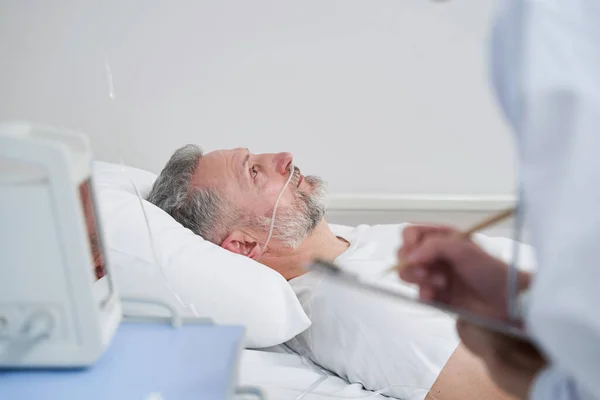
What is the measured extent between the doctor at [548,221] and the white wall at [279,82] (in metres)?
1.11

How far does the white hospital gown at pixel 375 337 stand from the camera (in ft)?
3.82

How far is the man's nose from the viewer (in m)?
1.49

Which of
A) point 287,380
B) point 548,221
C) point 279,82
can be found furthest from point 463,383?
point 279,82

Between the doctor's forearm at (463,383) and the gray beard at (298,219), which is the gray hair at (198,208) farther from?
the doctor's forearm at (463,383)

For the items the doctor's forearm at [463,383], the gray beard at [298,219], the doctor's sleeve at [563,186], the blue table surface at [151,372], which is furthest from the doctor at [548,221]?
the gray beard at [298,219]

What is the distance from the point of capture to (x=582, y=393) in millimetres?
555

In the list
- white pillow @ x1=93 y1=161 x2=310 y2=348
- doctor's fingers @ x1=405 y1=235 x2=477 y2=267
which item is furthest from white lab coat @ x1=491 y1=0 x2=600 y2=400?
white pillow @ x1=93 y1=161 x2=310 y2=348

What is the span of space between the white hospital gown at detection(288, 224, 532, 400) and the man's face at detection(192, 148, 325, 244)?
0.18 m

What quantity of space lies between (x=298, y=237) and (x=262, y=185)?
0.47 feet

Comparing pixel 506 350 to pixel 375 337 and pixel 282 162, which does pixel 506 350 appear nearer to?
pixel 375 337

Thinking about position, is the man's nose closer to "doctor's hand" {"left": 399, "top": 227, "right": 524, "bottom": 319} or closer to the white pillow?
the white pillow

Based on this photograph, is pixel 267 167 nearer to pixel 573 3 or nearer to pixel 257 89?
pixel 257 89

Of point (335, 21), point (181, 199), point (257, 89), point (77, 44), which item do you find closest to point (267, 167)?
point (181, 199)

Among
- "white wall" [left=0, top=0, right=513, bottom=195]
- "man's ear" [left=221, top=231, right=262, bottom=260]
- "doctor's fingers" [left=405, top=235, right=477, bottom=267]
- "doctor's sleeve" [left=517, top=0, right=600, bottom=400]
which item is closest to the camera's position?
"doctor's sleeve" [left=517, top=0, right=600, bottom=400]
